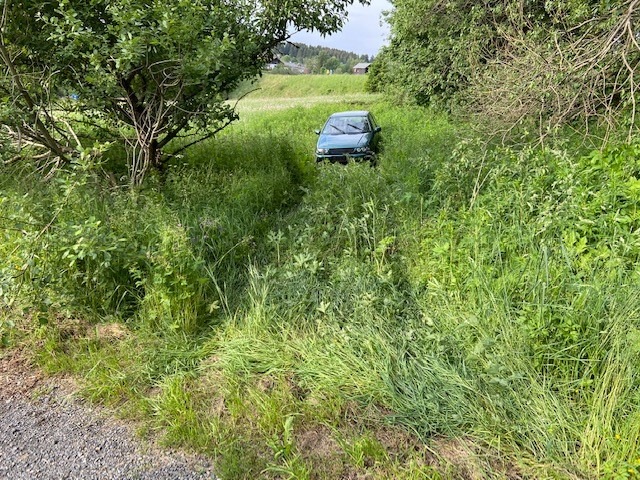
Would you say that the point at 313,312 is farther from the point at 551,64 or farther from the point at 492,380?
the point at 551,64

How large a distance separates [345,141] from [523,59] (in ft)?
15.7

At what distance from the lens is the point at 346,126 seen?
37.0 feet

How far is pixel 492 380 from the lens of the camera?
269 centimetres

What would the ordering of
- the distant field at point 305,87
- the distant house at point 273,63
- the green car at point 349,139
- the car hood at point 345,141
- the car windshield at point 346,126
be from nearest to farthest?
the distant house at point 273,63, the green car at point 349,139, the car hood at point 345,141, the car windshield at point 346,126, the distant field at point 305,87

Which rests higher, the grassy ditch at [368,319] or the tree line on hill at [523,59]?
the tree line on hill at [523,59]

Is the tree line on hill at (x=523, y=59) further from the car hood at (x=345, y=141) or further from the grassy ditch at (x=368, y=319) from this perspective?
the car hood at (x=345, y=141)

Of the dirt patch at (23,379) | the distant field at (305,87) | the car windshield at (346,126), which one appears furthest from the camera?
the distant field at (305,87)

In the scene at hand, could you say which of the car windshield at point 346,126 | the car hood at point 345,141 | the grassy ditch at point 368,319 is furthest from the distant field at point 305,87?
the grassy ditch at point 368,319

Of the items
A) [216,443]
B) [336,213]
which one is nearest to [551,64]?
[336,213]

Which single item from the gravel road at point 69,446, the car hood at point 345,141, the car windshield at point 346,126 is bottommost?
the gravel road at point 69,446

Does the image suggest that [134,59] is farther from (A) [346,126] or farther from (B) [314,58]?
(B) [314,58]

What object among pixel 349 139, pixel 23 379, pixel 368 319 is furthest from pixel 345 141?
pixel 23 379

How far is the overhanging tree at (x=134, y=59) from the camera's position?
182 inches

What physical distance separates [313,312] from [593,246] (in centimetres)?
231
